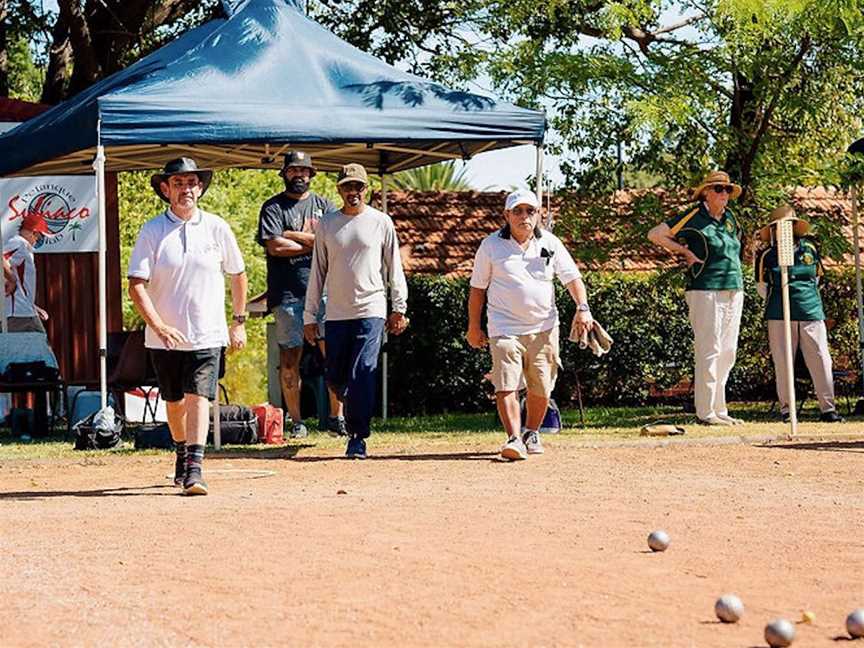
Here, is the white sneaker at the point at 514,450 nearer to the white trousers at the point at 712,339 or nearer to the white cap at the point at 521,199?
the white cap at the point at 521,199

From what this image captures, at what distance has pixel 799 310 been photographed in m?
16.2

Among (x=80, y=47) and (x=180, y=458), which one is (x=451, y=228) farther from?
(x=180, y=458)

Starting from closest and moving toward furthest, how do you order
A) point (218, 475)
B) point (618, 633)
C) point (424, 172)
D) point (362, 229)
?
point (618, 633), point (218, 475), point (362, 229), point (424, 172)

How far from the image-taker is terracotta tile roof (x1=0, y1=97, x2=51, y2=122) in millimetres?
18844

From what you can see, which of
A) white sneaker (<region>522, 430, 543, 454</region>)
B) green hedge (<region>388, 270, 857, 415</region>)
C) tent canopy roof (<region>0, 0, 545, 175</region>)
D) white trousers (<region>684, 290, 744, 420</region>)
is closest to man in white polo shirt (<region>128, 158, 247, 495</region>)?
tent canopy roof (<region>0, 0, 545, 175</region>)

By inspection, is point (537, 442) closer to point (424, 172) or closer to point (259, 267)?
point (259, 267)

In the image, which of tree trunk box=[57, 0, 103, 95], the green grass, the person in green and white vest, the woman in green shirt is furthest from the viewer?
tree trunk box=[57, 0, 103, 95]

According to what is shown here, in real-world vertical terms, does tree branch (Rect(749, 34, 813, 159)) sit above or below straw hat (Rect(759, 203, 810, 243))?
above

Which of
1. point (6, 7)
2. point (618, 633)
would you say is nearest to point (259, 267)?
point (6, 7)

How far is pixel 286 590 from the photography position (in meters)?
7.16

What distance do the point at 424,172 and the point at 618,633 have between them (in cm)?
3680

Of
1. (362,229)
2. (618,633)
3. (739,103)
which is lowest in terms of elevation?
(618,633)

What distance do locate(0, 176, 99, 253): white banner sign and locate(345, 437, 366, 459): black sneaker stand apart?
23.3ft

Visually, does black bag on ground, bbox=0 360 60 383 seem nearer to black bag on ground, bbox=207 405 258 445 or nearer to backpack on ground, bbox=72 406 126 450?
backpack on ground, bbox=72 406 126 450
